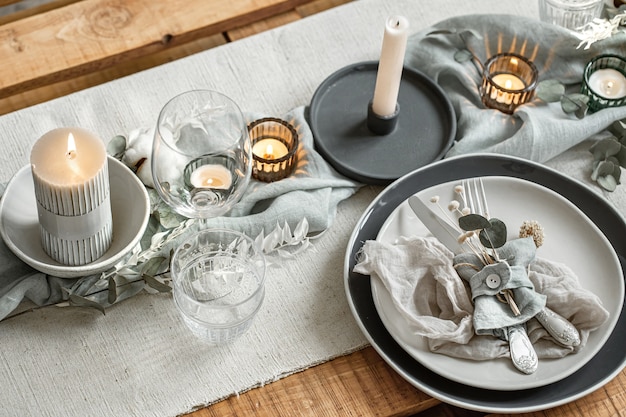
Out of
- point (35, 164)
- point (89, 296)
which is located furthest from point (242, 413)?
point (35, 164)

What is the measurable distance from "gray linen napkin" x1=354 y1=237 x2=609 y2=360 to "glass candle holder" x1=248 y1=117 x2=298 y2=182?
0.59ft

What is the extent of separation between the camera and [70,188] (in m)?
0.94

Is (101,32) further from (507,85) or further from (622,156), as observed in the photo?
(622,156)

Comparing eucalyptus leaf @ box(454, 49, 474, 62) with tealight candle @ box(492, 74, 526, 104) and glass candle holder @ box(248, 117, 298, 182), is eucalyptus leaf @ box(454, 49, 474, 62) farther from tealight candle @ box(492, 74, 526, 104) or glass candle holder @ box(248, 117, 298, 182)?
glass candle holder @ box(248, 117, 298, 182)

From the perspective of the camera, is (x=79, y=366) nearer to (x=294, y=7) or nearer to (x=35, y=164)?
(x=35, y=164)

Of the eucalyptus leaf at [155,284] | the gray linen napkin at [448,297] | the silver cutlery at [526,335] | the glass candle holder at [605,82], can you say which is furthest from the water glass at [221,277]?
the glass candle holder at [605,82]

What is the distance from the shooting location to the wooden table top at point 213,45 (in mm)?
999

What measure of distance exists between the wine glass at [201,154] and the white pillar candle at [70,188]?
0.08 meters

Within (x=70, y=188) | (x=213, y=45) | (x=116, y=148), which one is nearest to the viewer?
(x=70, y=188)

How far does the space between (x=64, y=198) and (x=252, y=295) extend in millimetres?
232

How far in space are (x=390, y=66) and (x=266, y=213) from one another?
255 millimetres

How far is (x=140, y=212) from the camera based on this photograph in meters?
1.05

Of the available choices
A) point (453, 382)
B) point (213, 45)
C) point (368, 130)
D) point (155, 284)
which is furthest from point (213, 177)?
point (213, 45)

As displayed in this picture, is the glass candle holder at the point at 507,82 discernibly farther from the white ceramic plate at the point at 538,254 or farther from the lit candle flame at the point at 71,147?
the lit candle flame at the point at 71,147
